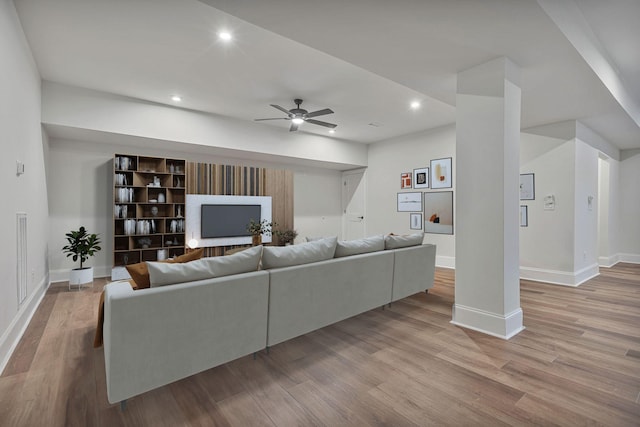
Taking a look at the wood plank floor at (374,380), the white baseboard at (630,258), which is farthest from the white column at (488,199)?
the white baseboard at (630,258)

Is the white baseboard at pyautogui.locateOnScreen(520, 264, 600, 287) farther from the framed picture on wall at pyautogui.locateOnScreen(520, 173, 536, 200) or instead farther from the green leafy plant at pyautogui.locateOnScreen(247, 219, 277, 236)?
the green leafy plant at pyautogui.locateOnScreen(247, 219, 277, 236)

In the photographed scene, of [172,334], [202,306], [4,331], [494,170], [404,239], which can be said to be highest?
[494,170]

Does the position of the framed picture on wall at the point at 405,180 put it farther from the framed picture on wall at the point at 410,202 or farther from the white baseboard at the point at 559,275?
the white baseboard at the point at 559,275

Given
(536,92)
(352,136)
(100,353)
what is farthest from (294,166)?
(100,353)

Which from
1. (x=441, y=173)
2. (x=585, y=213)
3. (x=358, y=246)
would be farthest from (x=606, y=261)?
(x=358, y=246)

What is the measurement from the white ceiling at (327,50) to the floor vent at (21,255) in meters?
1.88

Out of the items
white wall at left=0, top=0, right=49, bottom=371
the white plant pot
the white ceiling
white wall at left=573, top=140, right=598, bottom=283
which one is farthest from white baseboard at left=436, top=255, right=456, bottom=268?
white wall at left=0, top=0, right=49, bottom=371

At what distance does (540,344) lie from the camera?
2.61 m

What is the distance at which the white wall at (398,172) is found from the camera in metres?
6.30

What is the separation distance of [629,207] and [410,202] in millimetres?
4717

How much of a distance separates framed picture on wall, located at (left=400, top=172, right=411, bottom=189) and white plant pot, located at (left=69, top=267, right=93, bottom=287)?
20.2 ft

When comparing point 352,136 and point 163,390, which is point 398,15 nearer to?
point 163,390

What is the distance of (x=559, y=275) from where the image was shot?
4.68m

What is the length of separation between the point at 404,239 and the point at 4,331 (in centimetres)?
376
